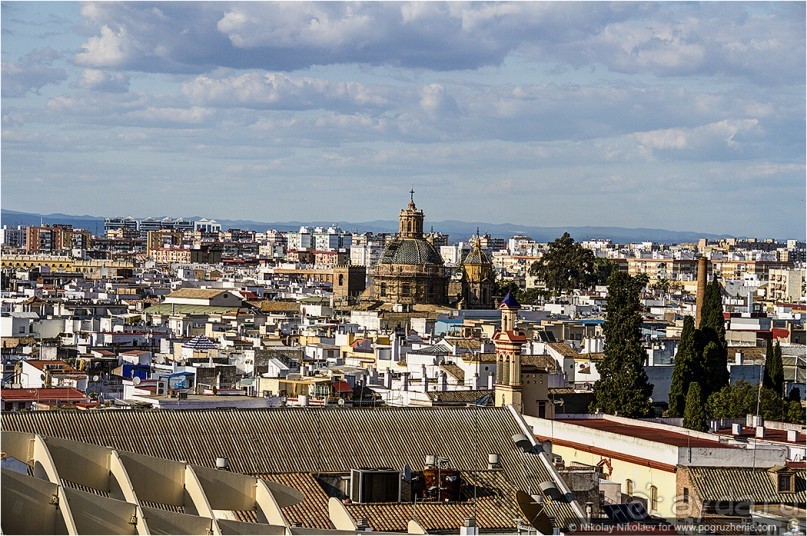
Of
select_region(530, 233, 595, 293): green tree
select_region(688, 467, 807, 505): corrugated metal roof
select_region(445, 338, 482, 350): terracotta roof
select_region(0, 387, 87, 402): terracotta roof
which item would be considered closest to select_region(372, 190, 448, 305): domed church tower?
select_region(530, 233, 595, 293): green tree

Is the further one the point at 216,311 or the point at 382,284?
the point at 382,284

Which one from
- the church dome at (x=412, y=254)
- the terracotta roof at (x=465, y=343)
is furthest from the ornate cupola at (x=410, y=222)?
the terracotta roof at (x=465, y=343)

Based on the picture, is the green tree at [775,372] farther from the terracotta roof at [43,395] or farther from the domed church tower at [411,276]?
the domed church tower at [411,276]

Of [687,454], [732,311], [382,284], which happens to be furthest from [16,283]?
[687,454]

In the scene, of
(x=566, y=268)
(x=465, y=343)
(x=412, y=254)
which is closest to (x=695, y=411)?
(x=465, y=343)

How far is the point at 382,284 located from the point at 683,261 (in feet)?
278

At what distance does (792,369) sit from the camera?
152 ft

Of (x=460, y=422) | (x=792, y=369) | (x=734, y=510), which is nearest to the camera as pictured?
(x=734, y=510)

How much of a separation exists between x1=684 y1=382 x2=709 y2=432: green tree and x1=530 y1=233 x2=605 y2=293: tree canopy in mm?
70103

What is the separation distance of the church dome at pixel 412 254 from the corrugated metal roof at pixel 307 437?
64331mm

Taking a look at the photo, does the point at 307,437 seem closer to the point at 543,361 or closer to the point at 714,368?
the point at 714,368

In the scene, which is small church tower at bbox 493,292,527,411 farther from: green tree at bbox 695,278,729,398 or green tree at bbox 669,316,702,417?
green tree at bbox 695,278,729,398

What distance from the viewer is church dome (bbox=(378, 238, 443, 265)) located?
86938 millimetres

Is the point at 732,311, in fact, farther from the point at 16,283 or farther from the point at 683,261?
the point at 683,261
